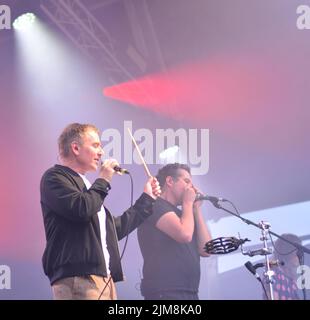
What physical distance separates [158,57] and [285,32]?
0.93 metres

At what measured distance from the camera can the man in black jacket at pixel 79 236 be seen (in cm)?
199

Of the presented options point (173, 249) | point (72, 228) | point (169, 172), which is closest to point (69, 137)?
point (72, 228)

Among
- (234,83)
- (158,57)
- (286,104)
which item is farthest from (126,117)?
(286,104)

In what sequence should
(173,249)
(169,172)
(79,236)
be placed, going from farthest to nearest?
(169,172) → (173,249) → (79,236)

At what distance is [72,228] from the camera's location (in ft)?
6.69

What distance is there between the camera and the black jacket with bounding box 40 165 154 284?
1984 mm

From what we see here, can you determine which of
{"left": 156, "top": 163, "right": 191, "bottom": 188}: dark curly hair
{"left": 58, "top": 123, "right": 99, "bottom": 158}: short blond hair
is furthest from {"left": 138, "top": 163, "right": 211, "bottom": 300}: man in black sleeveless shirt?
{"left": 58, "top": 123, "right": 99, "bottom": 158}: short blond hair

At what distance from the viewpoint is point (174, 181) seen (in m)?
3.08

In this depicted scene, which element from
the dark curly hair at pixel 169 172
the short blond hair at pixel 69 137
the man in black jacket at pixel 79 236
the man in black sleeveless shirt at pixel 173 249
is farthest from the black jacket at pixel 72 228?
the dark curly hair at pixel 169 172

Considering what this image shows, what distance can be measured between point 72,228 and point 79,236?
4cm

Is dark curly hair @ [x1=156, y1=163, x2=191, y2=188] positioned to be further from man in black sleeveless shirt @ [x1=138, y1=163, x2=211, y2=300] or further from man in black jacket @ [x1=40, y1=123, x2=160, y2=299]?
man in black jacket @ [x1=40, y1=123, x2=160, y2=299]

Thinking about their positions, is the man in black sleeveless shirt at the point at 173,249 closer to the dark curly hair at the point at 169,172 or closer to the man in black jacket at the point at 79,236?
the dark curly hair at the point at 169,172

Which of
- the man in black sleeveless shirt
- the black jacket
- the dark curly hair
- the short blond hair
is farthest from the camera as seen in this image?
the dark curly hair

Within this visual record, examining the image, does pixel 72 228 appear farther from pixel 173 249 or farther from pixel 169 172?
pixel 169 172
